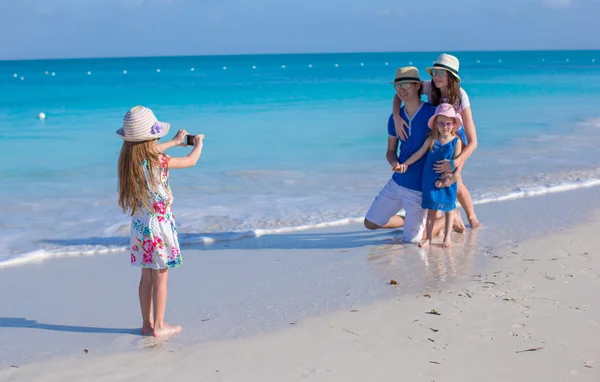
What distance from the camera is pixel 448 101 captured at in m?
5.32

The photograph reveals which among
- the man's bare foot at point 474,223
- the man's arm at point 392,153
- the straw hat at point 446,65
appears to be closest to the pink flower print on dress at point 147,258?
the man's arm at point 392,153

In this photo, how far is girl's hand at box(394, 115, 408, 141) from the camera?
5.43m

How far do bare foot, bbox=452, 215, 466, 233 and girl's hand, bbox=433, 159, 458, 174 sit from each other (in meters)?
0.68

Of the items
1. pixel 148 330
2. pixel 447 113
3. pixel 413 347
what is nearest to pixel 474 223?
pixel 447 113

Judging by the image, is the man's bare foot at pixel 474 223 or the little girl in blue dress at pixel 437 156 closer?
the little girl in blue dress at pixel 437 156

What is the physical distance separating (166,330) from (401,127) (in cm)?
247

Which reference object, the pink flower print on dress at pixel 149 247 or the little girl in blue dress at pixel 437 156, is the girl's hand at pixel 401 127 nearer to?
the little girl in blue dress at pixel 437 156

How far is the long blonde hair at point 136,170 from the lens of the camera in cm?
364

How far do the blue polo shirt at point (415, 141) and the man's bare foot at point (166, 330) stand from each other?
230 cm

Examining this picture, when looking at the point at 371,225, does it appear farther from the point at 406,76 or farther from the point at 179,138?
the point at 179,138

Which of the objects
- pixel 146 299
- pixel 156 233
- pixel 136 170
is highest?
pixel 136 170

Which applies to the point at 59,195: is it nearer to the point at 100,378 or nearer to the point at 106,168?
the point at 106,168

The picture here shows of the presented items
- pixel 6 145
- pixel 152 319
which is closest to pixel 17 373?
pixel 152 319

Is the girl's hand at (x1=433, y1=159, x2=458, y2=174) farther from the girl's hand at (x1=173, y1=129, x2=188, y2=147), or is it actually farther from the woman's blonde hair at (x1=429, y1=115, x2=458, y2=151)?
the girl's hand at (x1=173, y1=129, x2=188, y2=147)
